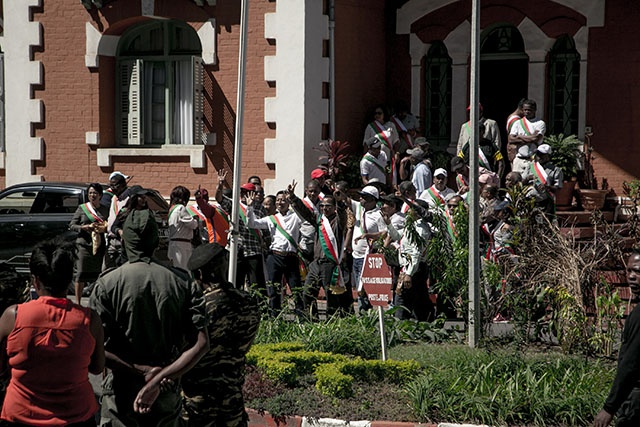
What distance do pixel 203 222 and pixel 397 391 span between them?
5.64 metres

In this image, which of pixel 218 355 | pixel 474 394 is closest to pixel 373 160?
pixel 474 394

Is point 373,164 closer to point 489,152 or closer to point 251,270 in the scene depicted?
point 489,152

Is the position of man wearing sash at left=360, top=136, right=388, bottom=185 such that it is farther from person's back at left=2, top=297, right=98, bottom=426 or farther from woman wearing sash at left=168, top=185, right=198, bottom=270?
person's back at left=2, top=297, right=98, bottom=426

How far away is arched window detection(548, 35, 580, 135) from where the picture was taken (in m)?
17.8

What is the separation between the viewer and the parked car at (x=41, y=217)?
14.6m

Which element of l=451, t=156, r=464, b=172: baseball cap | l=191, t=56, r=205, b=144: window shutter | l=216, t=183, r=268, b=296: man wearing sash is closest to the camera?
l=216, t=183, r=268, b=296: man wearing sash

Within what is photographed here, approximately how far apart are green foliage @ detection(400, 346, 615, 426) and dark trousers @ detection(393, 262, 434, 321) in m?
2.96

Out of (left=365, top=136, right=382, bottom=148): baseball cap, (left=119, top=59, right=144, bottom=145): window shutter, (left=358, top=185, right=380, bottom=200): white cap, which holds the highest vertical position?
(left=119, top=59, right=144, bottom=145): window shutter

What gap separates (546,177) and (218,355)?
9795 millimetres

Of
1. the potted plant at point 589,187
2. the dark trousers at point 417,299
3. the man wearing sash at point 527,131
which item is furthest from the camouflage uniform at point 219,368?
the potted plant at point 589,187

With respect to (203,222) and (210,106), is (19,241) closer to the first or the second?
(203,222)

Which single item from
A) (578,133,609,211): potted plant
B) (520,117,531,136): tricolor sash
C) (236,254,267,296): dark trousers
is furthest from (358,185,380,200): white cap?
(578,133,609,211): potted plant

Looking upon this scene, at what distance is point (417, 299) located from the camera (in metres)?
11.8

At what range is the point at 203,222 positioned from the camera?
13469mm
